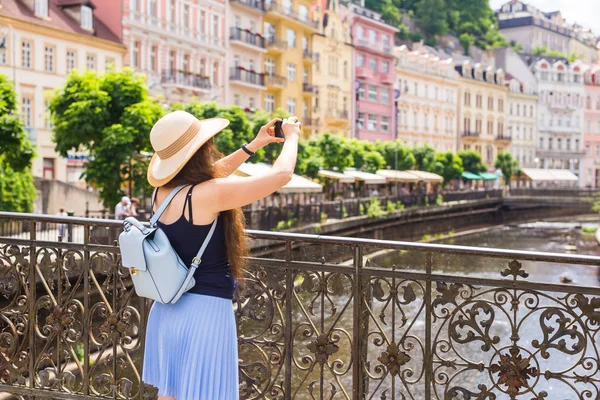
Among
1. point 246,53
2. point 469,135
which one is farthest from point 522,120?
point 246,53

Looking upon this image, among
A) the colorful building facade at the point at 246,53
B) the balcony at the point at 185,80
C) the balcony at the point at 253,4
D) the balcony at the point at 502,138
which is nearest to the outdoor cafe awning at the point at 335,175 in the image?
the balcony at the point at 185,80

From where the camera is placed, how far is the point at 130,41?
139 feet

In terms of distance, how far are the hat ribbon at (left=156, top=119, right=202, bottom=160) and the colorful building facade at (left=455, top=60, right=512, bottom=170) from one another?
87.5 meters

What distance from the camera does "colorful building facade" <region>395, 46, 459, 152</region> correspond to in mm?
78812

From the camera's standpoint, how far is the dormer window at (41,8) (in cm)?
3728

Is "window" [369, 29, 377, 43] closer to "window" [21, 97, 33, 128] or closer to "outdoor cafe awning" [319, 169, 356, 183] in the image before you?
"outdoor cafe awning" [319, 169, 356, 183]

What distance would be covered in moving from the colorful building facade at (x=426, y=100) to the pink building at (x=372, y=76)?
2270 millimetres

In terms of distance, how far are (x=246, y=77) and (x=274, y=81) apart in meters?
4.10

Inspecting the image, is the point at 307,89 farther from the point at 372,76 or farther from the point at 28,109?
the point at 28,109

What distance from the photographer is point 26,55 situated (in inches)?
1443

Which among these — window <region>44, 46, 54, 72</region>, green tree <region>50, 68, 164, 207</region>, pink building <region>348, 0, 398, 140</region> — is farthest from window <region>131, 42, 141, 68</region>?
pink building <region>348, 0, 398, 140</region>

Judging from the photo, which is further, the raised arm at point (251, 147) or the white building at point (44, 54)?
the white building at point (44, 54)

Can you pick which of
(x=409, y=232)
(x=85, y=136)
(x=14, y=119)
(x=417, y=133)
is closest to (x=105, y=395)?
(x=14, y=119)

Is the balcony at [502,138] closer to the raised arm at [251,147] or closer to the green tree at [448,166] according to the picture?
the green tree at [448,166]
